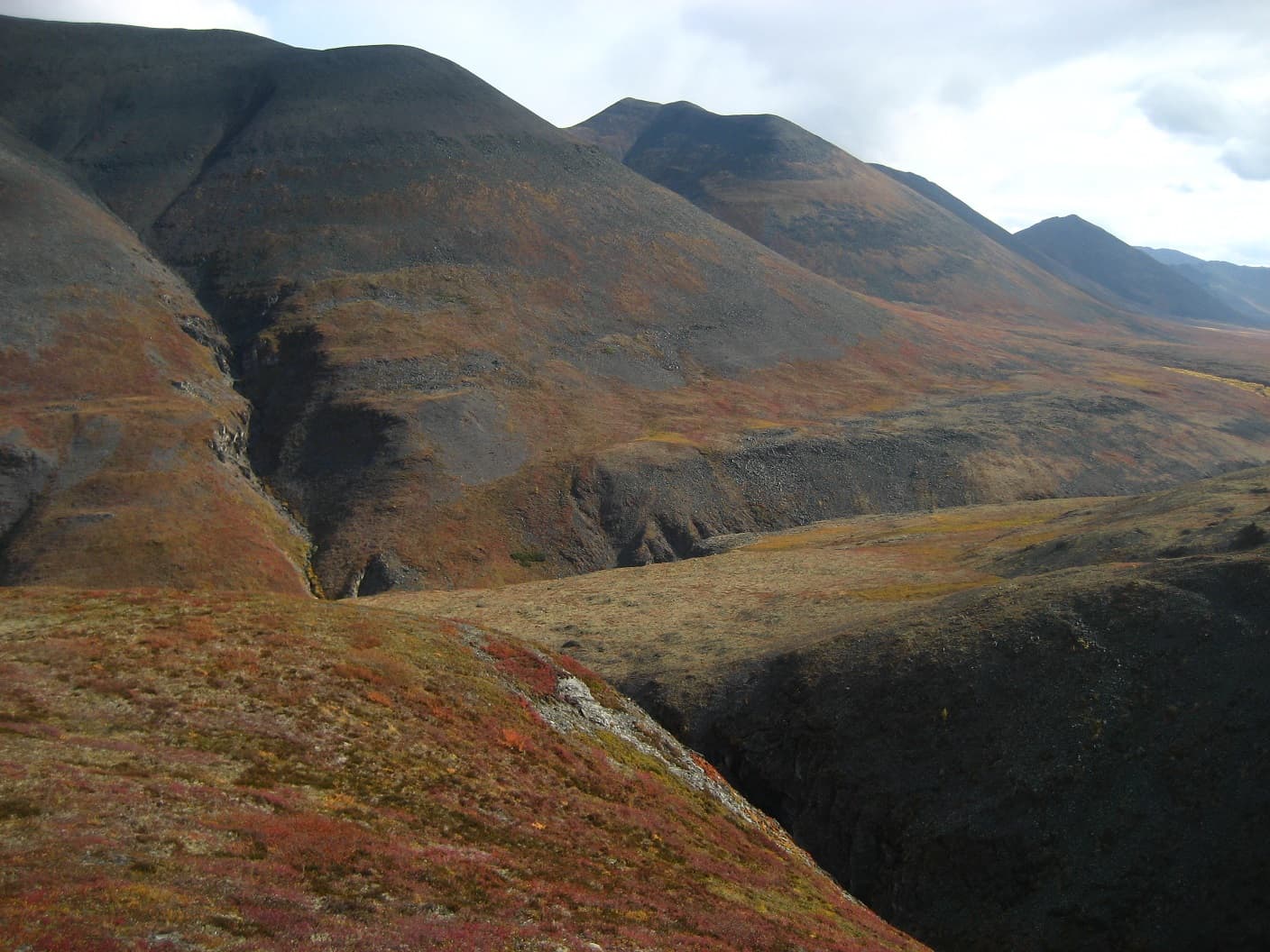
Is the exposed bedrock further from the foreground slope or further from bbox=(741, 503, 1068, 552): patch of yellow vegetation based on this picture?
bbox=(741, 503, 1068, 552): patch of yellow vegetation

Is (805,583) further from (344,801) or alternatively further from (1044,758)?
(344,801)

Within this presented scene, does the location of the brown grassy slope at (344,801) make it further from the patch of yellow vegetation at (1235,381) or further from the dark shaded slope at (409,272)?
the patch of yellow vegetation at (1235,381)

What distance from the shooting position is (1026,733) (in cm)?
3838

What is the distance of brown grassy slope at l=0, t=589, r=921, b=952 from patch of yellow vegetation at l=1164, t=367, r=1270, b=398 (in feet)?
562

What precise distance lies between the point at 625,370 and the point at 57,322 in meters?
62.9

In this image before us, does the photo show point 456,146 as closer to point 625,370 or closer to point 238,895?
point 625,370

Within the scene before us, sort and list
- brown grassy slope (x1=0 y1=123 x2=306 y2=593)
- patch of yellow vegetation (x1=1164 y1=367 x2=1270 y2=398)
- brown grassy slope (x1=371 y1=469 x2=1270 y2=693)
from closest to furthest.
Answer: brown grassy slope (x1=371 y1=469 x2=1270 y2=693) < brown grassy slope (x1=0 y1=123 x2=306 y2=593) < patch of yellow vegetation (x1=1164 y1=367 x2=1270 y2=398)

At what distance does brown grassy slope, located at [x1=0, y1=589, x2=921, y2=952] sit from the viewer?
54.5 ft

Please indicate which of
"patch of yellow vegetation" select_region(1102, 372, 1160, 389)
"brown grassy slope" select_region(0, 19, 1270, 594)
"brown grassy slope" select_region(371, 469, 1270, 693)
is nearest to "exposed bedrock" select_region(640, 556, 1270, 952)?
"brown grassy slope" select_region(371, 469, 1270, 693)

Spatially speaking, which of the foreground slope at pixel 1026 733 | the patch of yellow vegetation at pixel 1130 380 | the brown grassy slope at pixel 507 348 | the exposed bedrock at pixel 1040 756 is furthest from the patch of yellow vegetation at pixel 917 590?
the patch of yellow vegetation at pixel 1130 380

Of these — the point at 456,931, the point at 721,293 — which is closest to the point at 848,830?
the point at 456,931

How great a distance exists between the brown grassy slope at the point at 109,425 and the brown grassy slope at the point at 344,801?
38.0m

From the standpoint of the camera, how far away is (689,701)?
47250mm

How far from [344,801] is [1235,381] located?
647 ft
